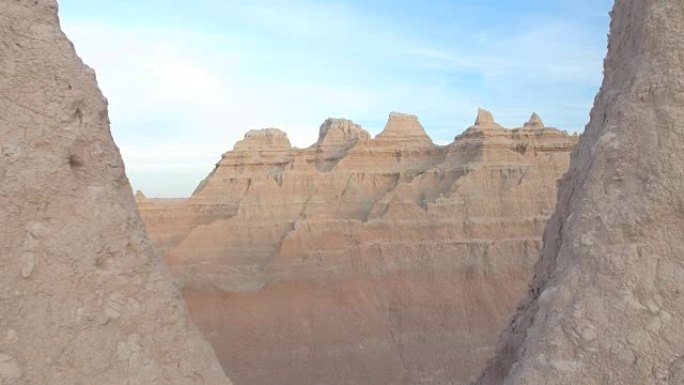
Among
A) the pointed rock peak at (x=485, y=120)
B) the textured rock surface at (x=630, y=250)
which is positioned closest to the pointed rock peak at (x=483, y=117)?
the pointed rock peak at (x=485, y=120)

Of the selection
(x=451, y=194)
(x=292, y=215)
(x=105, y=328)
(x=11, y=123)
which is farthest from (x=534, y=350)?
(x=292, y=215)

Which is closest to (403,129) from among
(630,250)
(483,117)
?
(483,117)

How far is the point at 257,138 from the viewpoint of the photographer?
32688mm

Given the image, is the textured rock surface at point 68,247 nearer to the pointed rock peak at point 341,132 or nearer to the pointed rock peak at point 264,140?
the pointed rock peak at point 341,132

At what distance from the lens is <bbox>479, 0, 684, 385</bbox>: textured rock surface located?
510 cm

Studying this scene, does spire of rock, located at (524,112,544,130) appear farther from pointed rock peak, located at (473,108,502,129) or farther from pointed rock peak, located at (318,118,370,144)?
pointed rock peak, located at (318,118,370,144)

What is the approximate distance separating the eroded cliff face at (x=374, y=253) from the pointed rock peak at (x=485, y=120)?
0.17 ft

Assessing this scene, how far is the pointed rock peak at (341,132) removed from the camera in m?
31.6

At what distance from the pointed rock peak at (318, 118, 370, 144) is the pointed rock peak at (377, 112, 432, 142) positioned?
2.01 metres

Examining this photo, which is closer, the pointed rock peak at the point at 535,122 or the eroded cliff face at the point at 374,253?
the eroded cliff face at the point at 374,253

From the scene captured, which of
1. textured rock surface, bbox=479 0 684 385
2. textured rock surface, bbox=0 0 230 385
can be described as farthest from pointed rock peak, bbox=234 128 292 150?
textured rock surface, bbox=479 0 684 385

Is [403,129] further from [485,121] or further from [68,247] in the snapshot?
[68,247]

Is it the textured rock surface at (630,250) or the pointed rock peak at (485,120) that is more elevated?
the pointed rock peak at (485,120)

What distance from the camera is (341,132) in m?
31.9
